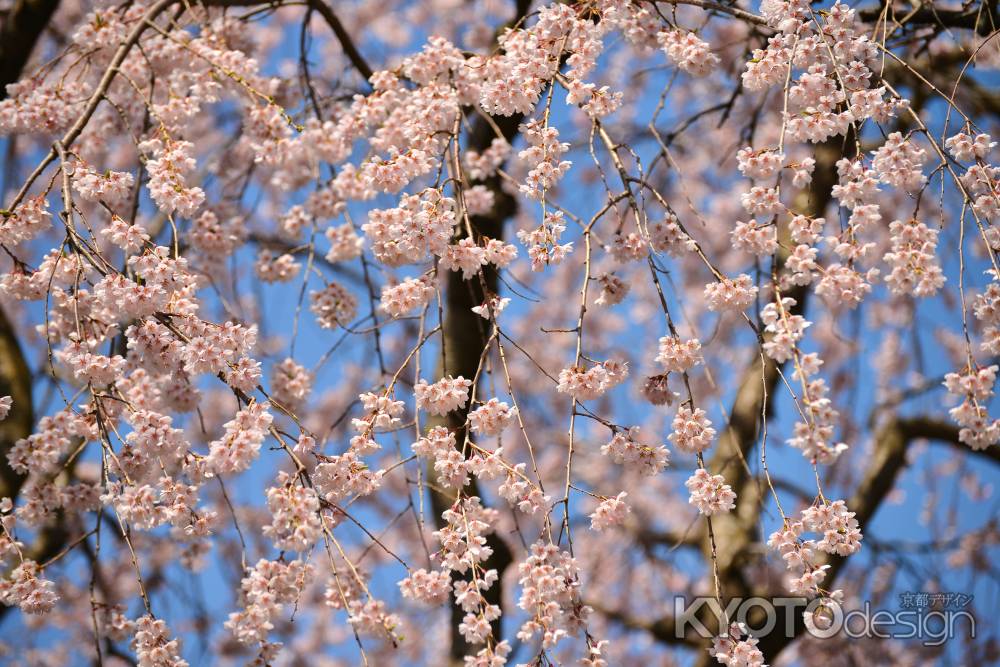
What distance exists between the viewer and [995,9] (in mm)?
2781

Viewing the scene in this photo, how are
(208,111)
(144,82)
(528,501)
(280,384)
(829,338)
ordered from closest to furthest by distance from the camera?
1. (528,501)
2. (280,384)
3. (144,82)
4. (208,111)
5. (829,338)

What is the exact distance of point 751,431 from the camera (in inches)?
150

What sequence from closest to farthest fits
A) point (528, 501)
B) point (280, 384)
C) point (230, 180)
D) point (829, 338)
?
point (528, 501) → point (280, 384) → point (230, 180) → point (829, 338)

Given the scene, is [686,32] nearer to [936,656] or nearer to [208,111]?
[208,111]

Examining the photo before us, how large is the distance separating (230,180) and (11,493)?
4.56ft

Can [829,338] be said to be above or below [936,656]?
above

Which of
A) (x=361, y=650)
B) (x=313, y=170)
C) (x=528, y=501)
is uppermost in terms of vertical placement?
(x=313, y=170)

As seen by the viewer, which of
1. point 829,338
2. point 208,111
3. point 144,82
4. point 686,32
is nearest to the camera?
point 686,32

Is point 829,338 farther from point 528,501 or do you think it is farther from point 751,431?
point 528,501

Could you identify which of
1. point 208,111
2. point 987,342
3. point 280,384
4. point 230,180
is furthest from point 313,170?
point 208,111

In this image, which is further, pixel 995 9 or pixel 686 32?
pixel 995 9

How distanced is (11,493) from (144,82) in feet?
4.84

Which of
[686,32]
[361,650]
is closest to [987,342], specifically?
[686,32]

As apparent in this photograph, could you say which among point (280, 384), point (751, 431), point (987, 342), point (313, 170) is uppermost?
point (313, 170)
